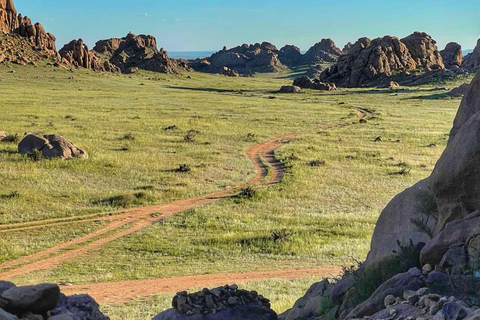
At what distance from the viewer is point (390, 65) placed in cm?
14950

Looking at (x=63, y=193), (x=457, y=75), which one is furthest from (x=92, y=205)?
(x=457, y=75)

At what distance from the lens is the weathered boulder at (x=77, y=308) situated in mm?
10492

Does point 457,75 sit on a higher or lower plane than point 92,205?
higher

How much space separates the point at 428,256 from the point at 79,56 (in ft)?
507

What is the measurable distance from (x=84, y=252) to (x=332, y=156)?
26.0 metres

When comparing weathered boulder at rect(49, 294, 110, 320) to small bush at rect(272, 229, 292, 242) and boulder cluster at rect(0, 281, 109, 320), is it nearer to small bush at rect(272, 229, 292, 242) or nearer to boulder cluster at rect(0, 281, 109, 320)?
boulder cluster at rect(0, 281, 109, 320)

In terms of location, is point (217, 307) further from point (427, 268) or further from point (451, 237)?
point (451, 237)

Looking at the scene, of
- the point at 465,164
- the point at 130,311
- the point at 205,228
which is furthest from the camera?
the point at 205,228

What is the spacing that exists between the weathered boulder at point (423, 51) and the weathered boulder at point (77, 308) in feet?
520

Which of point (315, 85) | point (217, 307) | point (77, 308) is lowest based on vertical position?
point (77, 308)

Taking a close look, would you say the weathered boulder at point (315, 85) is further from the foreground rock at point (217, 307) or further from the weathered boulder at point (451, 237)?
the weathered boulder at point (451, 237)

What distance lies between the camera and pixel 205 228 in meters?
23.7

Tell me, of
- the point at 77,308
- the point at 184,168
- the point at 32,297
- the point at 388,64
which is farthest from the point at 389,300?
the point at 388,64

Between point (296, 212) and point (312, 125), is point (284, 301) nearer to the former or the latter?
point (296, 212)
